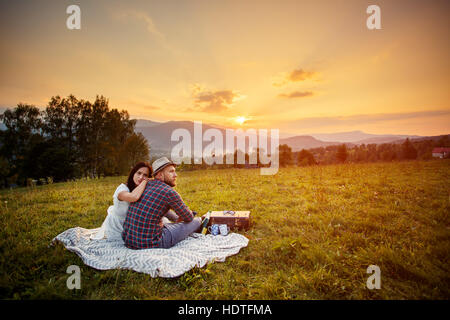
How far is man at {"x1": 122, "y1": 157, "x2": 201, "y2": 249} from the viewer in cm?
410

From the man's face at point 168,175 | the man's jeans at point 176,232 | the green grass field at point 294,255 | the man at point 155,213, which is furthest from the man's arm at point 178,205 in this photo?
the green grass field at point 294,255

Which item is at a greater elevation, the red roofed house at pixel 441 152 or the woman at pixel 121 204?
the red roofed house at pixel 441 152

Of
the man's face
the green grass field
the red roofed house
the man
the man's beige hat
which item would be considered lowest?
the green grass field

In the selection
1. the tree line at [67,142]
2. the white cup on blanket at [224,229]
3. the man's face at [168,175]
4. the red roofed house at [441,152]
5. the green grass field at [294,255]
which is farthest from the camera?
the tree line at [67,142]

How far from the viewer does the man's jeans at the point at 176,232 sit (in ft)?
14.7

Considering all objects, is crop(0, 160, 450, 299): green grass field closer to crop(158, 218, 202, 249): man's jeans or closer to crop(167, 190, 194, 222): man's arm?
crop(158, 218, 202, 249): man's jeans

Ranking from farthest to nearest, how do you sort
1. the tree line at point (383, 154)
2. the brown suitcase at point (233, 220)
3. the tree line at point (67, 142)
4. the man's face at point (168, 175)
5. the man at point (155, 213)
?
the tree line at point (67, 142), the tree line at point (383, 154), the brown suitcase at point (233, 220), the man's face at point (168, 175), the man at point (155, 213)

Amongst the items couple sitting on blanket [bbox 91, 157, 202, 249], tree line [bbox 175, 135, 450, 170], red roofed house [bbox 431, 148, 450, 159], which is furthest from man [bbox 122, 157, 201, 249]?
red roofed house [bbox 431, 148, 450, 159]

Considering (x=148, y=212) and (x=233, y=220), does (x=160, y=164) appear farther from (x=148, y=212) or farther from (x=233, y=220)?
(x=233, y=220)

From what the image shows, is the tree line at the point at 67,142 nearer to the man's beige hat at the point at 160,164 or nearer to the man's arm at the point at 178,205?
the man's beige hat at the point at 160,164

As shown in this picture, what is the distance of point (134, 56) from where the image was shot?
30.6 feet

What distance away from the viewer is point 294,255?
404 centimetres

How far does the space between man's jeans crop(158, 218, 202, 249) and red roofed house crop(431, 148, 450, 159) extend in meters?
17.7
